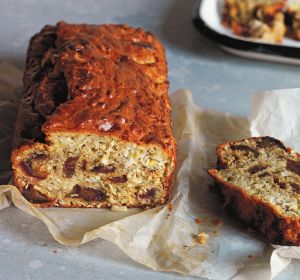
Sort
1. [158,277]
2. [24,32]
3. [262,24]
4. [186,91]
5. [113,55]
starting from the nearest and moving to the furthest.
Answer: [158,277] < [113,55] < [186,91] < [262,24] < [24,32]

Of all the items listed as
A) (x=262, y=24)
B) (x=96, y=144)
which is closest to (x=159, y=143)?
(x=96, y=144)

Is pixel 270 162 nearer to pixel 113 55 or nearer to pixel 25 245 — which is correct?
pixel 113 55

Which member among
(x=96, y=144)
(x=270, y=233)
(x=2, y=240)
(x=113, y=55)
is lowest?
(x=2, y=240)

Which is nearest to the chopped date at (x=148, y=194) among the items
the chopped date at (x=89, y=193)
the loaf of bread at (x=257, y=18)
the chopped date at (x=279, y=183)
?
the chopped date at (x=89, y=193)

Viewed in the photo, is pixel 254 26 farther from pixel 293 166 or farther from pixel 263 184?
pixel 263 184

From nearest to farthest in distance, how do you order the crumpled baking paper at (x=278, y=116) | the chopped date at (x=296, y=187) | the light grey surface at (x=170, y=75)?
the light grey surface at (x=170, y=75)
the chopped date at (x=296, y=187)
the crumpled baking paper at (x=278, y=116)

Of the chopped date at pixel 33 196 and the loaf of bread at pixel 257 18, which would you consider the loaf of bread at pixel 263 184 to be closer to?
the chopped date at pixel 33 196
